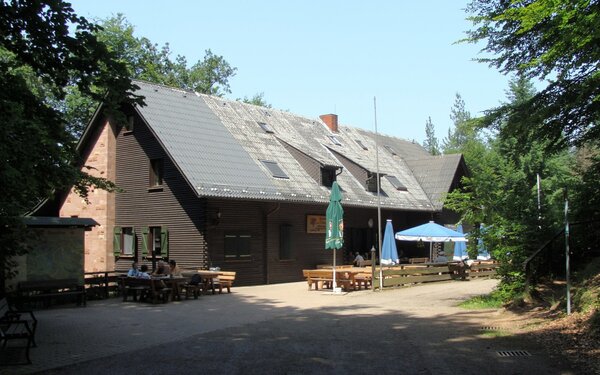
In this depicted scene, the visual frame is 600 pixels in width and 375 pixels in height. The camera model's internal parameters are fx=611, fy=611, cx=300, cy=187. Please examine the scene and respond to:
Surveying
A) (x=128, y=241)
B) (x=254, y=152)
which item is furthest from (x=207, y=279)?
(x=254, y=152)

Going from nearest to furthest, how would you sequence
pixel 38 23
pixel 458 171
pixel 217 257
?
pixel 38 23 → pixel 217 257 → pixel 458 171

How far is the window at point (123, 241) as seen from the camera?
83.9ft

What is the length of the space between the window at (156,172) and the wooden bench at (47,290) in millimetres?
7746

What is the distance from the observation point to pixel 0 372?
8.50 m

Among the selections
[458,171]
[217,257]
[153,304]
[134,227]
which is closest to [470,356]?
[153,304]

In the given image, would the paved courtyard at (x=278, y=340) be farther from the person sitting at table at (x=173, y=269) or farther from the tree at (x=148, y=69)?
the tree at (x=148, y=69)

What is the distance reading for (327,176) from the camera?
2866 cm

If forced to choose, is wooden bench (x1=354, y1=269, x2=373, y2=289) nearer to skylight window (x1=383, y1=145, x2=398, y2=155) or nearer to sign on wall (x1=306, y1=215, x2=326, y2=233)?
sign on wall (x1=306, y1=215, x2=326, y2=233)

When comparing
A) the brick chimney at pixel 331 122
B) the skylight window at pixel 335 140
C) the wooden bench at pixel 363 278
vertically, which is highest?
the brick chimney at pixel 331 122

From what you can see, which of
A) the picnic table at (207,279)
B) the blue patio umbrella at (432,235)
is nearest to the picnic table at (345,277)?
the picnic table at (207,279)

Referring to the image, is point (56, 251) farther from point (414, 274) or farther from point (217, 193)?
point (414, 274)

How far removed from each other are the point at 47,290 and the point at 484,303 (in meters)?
11.9

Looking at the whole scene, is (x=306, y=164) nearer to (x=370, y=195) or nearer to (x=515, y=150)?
(x=370, y=195)

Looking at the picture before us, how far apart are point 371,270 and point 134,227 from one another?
10361 mm
